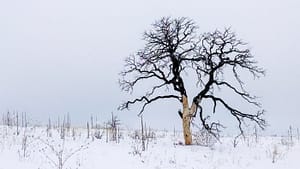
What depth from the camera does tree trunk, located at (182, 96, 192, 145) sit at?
25045 mm

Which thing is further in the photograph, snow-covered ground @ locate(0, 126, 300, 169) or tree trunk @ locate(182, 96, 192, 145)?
tree trunk @ locate(182, 96, 192, 145)

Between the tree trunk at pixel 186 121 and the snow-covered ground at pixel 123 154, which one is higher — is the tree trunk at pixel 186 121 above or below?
above

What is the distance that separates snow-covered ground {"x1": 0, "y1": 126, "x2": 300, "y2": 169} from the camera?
1691 centimetres

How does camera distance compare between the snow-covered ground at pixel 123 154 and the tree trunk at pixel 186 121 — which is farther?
the tree trunk at pixel 186 121

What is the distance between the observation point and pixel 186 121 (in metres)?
25.2

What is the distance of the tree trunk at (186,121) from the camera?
2505cm

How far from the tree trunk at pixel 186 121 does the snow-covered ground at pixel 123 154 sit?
2.19ft

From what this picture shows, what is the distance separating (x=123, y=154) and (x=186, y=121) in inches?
255

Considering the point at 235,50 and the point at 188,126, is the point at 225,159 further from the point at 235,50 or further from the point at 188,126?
the point at 235,50

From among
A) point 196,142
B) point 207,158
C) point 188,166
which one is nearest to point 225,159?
point 207,158

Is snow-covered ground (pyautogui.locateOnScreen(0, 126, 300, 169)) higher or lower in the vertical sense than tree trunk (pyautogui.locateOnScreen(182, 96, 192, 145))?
lower

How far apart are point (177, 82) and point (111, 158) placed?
26.8ft

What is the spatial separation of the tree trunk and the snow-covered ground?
67 centimetres

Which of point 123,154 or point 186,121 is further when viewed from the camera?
point 186,121
